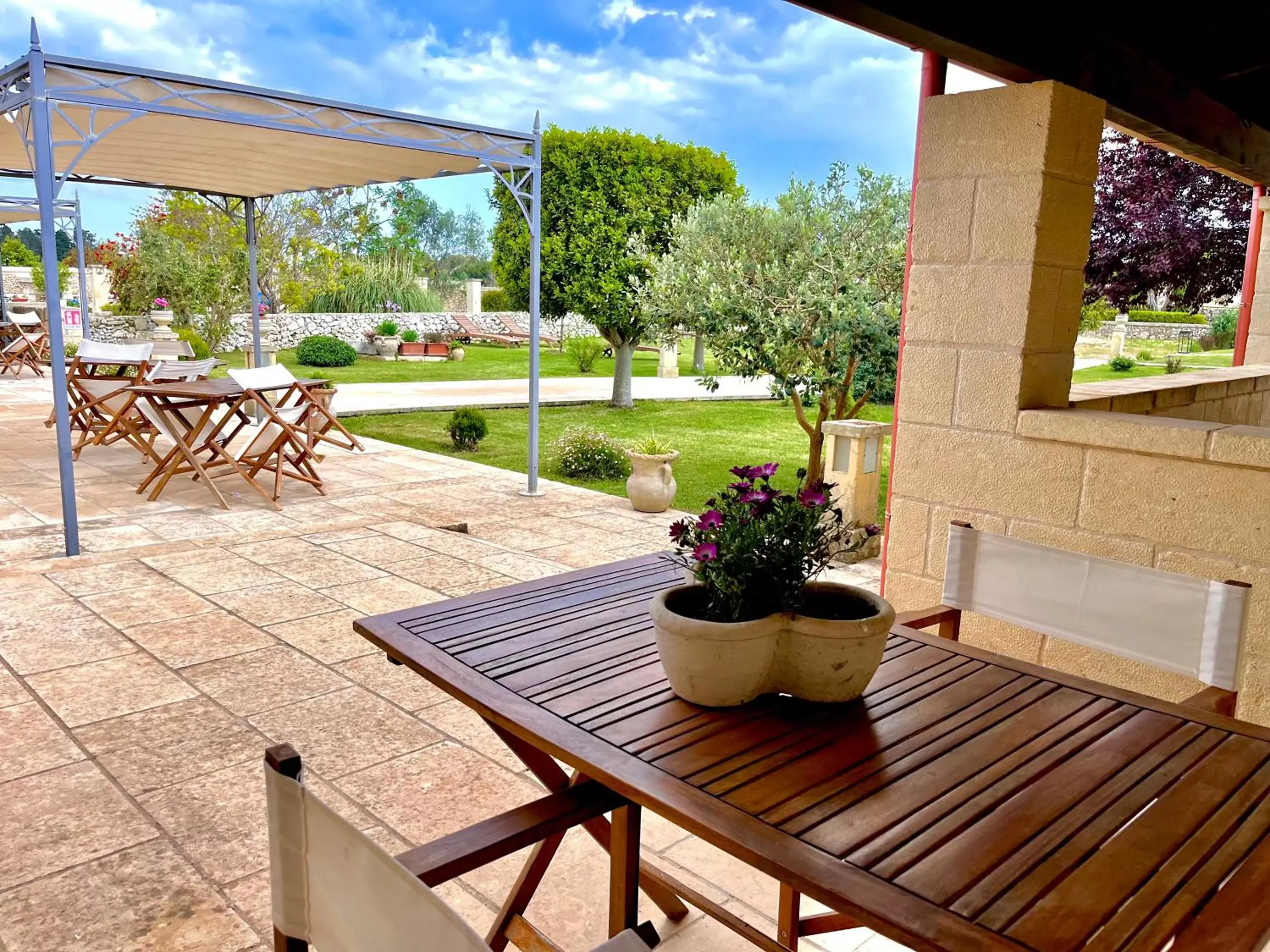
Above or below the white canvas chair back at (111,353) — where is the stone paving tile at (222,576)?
below

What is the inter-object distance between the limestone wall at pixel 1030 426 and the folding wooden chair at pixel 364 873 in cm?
158

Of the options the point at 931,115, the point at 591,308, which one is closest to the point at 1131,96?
the point at 931,115

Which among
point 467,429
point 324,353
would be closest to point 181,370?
point 467,429

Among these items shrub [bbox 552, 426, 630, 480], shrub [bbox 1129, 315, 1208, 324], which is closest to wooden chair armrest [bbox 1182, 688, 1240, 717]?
shrub [bbox 552, 426, 630, 480]

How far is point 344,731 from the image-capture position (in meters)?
2.54

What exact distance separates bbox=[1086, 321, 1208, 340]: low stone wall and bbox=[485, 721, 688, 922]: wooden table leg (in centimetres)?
2034

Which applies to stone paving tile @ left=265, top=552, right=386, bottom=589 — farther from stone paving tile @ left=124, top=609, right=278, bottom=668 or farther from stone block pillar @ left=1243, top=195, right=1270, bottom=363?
stone block pillar @ left=1243, top=195, right=1270, bottom=363

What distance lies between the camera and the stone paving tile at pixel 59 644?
2967mm

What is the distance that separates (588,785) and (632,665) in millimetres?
198

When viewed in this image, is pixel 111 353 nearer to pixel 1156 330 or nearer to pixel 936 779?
pixel 936 779

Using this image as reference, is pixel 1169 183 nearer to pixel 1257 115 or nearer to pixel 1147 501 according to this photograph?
pixel 1257 115

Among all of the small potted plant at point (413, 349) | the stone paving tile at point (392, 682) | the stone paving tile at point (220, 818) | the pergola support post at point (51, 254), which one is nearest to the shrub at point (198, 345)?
the small potted plant at point (413, 349)

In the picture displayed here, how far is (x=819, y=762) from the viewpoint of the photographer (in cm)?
110

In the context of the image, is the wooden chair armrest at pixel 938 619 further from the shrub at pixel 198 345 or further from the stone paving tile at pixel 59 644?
the shrub at pixel 198 345
